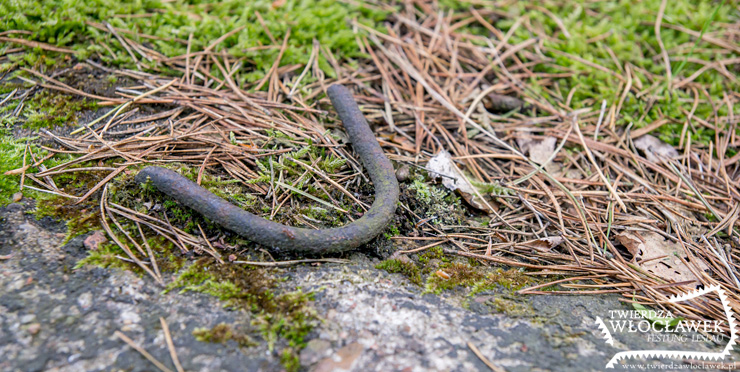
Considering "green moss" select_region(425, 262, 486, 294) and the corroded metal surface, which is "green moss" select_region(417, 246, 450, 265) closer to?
"green moss" select_region(425, 262, 486, 294)

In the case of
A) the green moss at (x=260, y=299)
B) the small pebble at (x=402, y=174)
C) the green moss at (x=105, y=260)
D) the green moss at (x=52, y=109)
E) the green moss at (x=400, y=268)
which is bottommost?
the green moss at (x=400, y=268)

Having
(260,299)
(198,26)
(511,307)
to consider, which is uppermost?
(198,26)

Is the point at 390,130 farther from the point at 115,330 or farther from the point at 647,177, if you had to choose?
the point at 115,330

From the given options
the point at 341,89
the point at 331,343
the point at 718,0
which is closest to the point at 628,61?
the point at 718,0

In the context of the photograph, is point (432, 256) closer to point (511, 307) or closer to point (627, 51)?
point (511, 307)

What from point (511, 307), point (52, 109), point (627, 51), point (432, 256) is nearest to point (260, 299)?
point (432, 256)

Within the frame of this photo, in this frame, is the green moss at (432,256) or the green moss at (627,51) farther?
the green moss at (627,51)

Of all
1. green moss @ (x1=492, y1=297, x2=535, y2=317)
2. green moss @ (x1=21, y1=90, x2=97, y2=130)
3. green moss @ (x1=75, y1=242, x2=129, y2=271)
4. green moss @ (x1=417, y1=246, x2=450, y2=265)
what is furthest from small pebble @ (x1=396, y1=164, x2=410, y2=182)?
green moss @ (x1=21, y1=90, x2=97, y2=130)

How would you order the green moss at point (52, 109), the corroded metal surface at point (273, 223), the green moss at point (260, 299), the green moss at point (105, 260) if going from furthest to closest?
the green moss at point (52, 109), the corroded metal surface at point (273, 223), the green moss at point (105, 260), the green moss at point (260, 299)

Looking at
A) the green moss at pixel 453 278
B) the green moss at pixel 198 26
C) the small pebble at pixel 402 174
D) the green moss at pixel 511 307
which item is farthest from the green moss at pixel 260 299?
the green moss at pixel 198 26

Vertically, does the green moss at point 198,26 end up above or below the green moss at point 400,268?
above

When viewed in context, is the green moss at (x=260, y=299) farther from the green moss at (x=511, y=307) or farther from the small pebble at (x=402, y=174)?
the small pebble at (x=402, y=174)

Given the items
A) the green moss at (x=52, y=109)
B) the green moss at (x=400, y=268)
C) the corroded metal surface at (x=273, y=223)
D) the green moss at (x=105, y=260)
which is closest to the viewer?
the green moss at (x=105, y=260)
